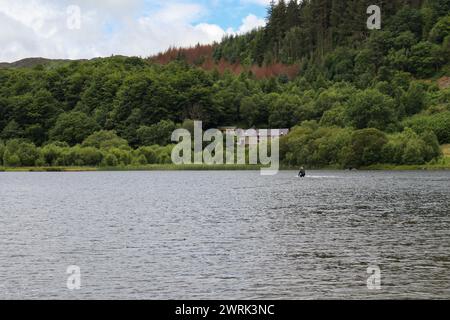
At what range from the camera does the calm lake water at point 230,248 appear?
4034cm

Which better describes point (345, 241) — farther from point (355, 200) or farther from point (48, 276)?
point (355, 200)

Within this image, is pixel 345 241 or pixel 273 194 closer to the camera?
pixel 345 241

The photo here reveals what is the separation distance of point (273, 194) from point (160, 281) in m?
77.3

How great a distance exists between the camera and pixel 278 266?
47.1m

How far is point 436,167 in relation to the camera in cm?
19975

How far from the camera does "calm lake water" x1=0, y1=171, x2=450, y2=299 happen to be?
4034cm

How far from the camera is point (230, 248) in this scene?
5528cm

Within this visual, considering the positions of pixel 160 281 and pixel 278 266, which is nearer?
pixel 160 281

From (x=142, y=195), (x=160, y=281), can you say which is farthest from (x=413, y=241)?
(x=142, y=195)

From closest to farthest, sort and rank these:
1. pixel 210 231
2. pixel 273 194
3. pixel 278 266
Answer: pixel 278 266 < pixel 210 231 < pixel 273 194
